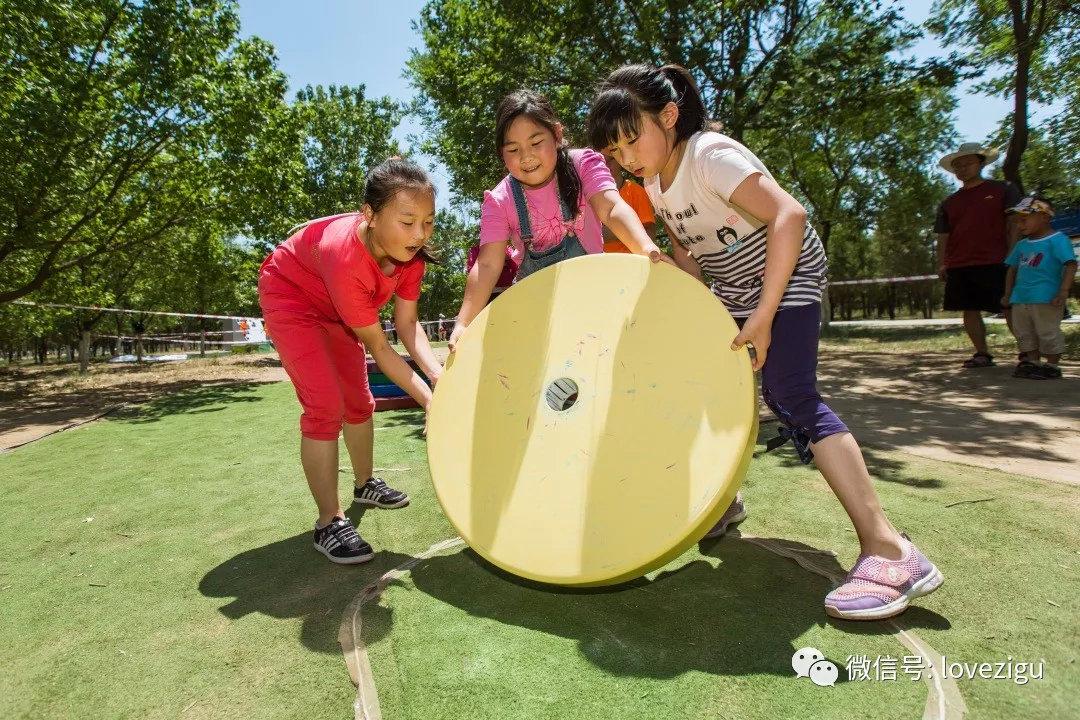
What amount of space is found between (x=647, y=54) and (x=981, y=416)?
26.8 feet

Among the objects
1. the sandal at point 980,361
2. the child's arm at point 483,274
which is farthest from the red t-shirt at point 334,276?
the sandal at point 980,361

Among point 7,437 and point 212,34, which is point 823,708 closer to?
point 7,437

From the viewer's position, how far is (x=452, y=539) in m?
2.67

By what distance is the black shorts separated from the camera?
20.8ft

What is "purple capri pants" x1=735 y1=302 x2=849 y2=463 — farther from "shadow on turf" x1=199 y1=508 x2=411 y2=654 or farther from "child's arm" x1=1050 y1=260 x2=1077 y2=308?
"child's arm" x1=1050 y1=260 x2=1077 y2=308

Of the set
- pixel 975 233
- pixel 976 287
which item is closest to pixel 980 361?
pixel 976 287

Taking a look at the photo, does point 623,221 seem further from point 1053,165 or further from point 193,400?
point 1053,165

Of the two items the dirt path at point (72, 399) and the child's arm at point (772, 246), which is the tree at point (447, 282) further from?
the child's arm at point (772, 246)

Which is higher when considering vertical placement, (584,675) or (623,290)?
(623,290)

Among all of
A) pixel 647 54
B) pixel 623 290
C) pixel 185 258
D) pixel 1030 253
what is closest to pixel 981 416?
pixel 1030 253

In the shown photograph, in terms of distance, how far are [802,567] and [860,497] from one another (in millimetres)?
397

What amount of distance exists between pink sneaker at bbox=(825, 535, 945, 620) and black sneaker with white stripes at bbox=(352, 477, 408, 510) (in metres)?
2.07

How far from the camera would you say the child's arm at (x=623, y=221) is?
7.65 ft

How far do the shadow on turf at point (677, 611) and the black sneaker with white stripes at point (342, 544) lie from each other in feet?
0.91
